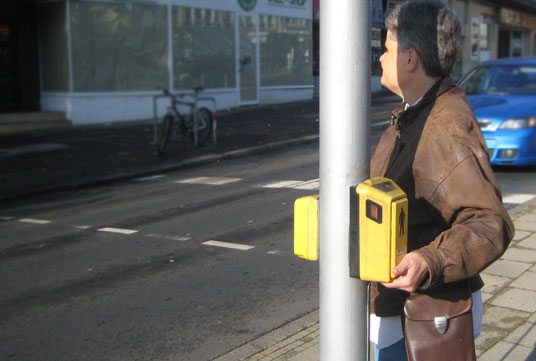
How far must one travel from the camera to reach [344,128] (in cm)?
191

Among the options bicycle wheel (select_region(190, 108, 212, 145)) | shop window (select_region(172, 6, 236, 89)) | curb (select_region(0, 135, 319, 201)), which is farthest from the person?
shop window (select_region(172, 6, 236, 89))

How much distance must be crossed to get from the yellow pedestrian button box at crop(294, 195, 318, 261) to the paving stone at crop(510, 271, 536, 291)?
333cm

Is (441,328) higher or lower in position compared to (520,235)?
higher

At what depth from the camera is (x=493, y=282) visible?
5.04m

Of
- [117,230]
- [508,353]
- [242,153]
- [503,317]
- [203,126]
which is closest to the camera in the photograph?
[508,353]

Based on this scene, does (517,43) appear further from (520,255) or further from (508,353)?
(508,353)

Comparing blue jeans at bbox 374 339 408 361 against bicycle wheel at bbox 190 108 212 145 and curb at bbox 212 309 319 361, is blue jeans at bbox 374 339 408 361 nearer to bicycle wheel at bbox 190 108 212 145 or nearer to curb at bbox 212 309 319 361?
curb at bbox 212 309 319 361

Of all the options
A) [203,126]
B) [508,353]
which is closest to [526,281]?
[508,353]

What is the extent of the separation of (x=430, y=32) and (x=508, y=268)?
148 inches

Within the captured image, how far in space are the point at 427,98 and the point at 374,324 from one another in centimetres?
77

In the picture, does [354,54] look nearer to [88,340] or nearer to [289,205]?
[88,340]

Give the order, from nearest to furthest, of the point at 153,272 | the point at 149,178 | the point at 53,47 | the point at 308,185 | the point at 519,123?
the point at 153,272 < the point at 519,123 < the point at 308,185 < the point at 149,178 < the point at 53,47

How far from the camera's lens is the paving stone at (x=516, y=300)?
14.8 feet

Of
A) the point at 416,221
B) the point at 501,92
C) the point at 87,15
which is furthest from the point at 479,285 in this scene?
the point at 87,15
